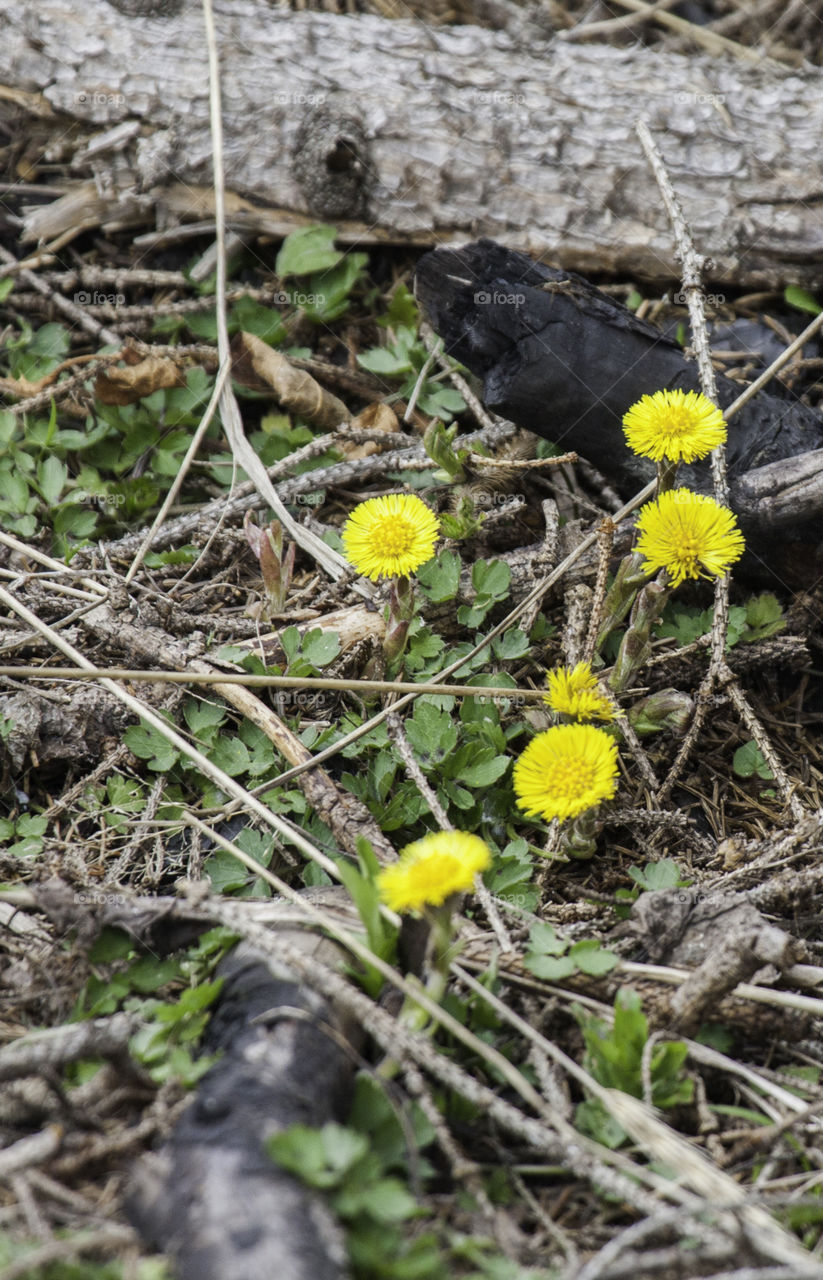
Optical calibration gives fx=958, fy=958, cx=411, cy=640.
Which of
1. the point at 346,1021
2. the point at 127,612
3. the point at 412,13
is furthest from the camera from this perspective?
the point at 412,13

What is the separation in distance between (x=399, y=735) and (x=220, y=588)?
28.3 inches

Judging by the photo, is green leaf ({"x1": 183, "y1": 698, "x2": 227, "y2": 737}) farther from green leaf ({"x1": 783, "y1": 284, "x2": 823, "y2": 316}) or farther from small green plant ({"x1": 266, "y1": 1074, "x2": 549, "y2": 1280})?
green leaf ({"x1": 783, "y1": 284, "x2": 823, "y2": 316})

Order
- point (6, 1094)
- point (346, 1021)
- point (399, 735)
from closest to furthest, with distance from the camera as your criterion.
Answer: point (6, 1094) → point (346, 1021) → point (399, 735)

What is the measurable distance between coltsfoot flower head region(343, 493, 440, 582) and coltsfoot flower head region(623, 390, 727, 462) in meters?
0.49

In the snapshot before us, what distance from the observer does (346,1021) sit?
145 centimetres

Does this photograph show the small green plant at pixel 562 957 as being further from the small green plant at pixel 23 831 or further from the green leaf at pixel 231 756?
the small green plant at pixel 23 831

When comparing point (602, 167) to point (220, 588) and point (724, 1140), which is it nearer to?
point (220, 588)

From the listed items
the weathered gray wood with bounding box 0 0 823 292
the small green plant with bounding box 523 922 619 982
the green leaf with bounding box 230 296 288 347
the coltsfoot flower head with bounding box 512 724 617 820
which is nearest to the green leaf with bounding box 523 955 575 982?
the small green plant with bounding box 523 922 619 982

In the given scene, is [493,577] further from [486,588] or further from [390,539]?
[390,539]

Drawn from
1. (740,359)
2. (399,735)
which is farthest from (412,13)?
(399,735)

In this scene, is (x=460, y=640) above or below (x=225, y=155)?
below

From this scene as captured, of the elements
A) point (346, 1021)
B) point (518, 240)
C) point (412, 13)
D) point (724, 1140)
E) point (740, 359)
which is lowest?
point (724, 1140)

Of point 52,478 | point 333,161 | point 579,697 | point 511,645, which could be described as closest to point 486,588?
point 511,645

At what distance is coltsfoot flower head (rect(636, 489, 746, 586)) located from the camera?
6.61ft
